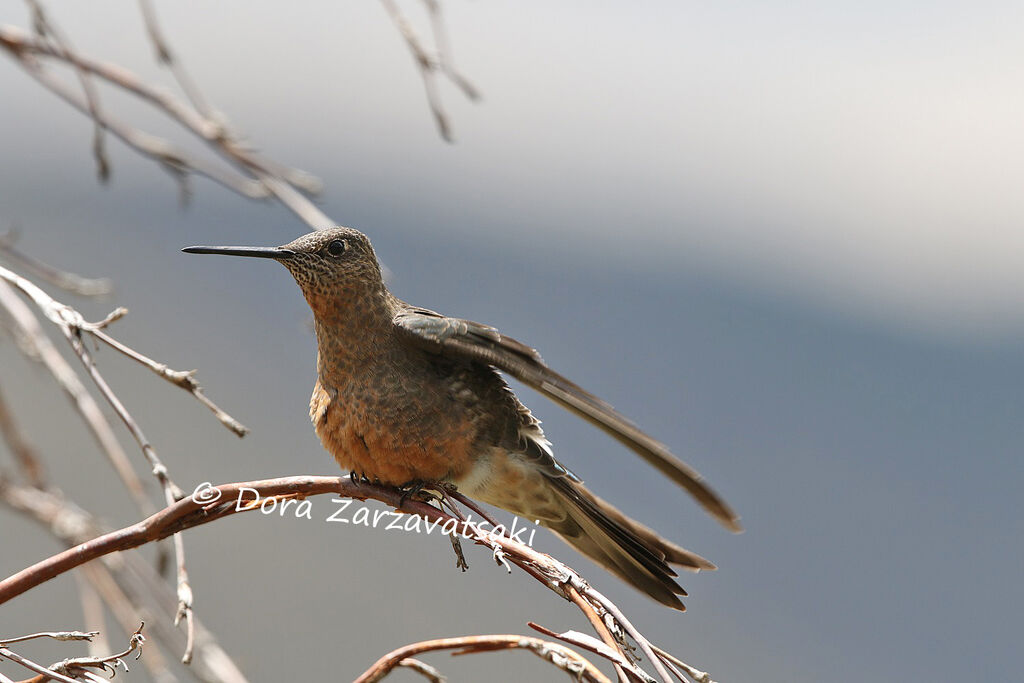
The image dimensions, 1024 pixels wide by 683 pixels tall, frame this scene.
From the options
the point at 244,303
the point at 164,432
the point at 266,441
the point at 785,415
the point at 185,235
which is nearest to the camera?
the point at 164,432

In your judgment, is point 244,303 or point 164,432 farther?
point 244,303

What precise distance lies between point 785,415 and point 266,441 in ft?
55.2

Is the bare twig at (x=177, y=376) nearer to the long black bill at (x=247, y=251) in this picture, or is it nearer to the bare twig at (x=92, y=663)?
the bare twig at (x=92, y=663)

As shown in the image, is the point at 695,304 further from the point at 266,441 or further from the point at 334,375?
the point at 334,375

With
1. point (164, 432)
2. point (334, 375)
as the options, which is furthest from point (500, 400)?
point (164, 432)

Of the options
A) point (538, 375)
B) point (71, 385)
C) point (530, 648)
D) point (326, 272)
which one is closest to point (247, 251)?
point (326, 272)

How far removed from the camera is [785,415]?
97.0 ft

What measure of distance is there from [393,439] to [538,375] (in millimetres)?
569

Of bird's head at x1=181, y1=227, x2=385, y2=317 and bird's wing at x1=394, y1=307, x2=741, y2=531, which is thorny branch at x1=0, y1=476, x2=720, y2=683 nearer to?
bird's wing at x1=394, y1=307, x2=741, y2=531

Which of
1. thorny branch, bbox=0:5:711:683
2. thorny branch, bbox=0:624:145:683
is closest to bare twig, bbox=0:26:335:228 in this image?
thorny branch, bbox=0:5:711:683

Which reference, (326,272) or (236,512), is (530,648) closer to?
(236,512)

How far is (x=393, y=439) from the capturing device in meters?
2.53

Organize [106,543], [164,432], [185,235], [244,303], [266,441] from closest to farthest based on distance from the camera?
[106,543] → [164,432] → [266,441] → [185,235] → [244,303]

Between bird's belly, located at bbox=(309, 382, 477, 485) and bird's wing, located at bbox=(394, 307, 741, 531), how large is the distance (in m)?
0.18
